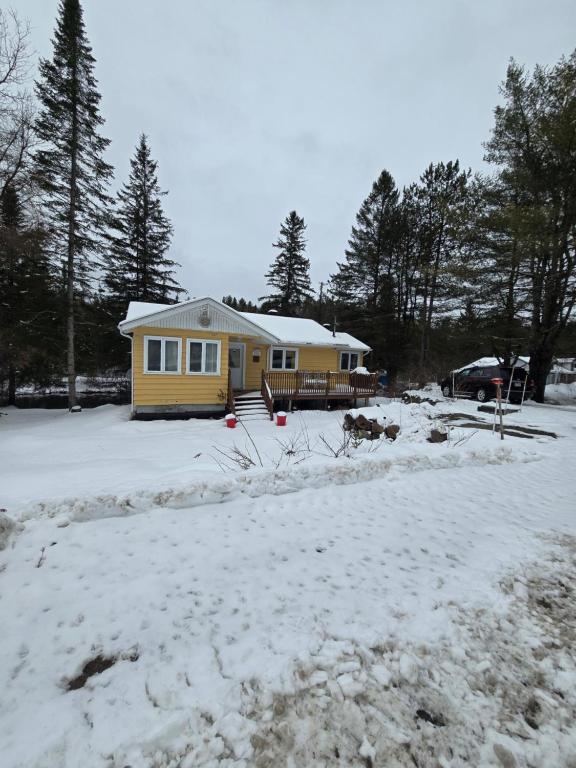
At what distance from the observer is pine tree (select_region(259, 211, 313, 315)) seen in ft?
97.3

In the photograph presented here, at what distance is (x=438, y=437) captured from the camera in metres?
6.76

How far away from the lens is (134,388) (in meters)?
11.2

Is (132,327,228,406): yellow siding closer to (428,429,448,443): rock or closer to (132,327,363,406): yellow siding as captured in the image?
(132,327,363,406): yellow siding

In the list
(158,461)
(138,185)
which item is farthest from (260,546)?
(138,185)

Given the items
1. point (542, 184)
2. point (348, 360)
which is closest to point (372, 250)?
point (348, 360)

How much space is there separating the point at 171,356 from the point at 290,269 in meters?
21.0

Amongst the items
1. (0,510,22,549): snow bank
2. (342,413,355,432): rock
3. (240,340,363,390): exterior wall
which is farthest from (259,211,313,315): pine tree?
(0,510,22,549): snow bank

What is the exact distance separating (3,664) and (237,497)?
2.50 meters

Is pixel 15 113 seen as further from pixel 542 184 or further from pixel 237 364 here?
pixel 542 184

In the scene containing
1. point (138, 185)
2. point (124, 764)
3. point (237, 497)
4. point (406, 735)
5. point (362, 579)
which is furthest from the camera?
point (138, 185)

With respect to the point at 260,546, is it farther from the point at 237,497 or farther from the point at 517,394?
the point at 517,394

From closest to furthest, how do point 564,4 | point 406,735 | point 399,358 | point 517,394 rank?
point 406,735 → point 564,4 → point 517,394 → point 399,358

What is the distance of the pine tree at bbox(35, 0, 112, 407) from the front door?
687cm

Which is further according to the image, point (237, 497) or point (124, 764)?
point (237, 497)
